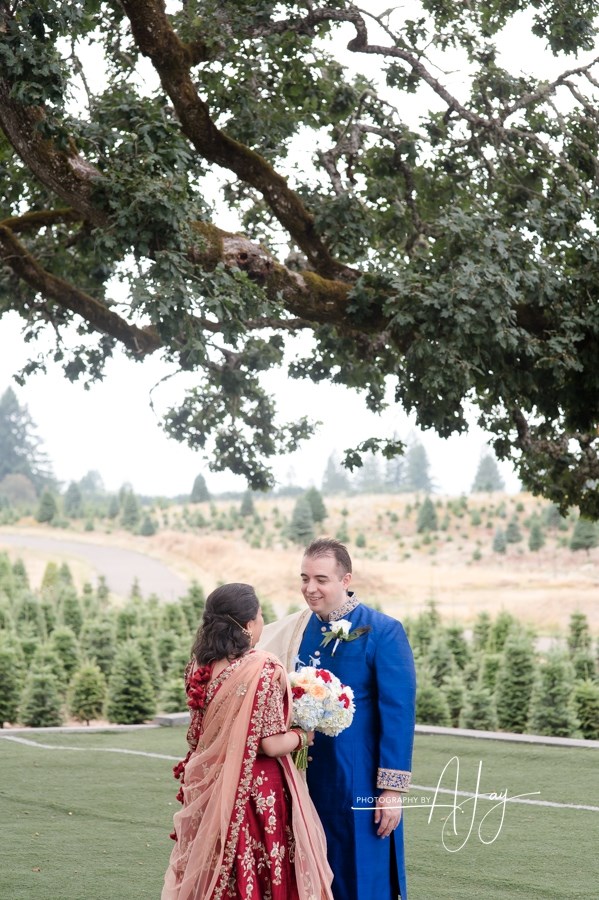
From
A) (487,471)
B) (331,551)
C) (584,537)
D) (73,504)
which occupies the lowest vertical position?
(331,551)

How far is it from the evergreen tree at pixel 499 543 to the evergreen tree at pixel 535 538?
888mm

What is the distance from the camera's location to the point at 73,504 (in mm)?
50094

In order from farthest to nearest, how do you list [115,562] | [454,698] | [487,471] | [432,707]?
1. [487,471]
2. [115,562]
3. [454,698]
4. [432,707]

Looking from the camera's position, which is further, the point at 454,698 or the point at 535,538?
the point at 535,538

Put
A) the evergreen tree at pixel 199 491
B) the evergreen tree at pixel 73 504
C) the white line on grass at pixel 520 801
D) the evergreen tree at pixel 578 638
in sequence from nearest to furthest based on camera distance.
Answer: the white line on grass at pixel 520 801 → the evergreen tree at pixel 578 638 → the evergreen tree at pixel 73 504 → the evergreen tree at pixel 199 491

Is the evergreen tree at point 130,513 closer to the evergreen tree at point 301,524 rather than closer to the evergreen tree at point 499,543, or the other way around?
the evergreen tree at point 301,524

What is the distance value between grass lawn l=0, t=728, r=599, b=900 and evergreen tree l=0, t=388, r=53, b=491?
55.6 m

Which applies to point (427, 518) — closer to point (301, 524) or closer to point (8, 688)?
point (301, 524)

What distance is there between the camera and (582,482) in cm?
945

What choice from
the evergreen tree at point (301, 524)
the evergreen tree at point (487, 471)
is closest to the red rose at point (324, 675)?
the evergreen tree at point (301, 524)

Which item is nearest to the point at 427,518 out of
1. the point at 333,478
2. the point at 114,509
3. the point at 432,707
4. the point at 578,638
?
the point at 114,509

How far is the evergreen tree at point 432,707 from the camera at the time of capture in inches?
498

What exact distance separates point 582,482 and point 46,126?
212 inches
